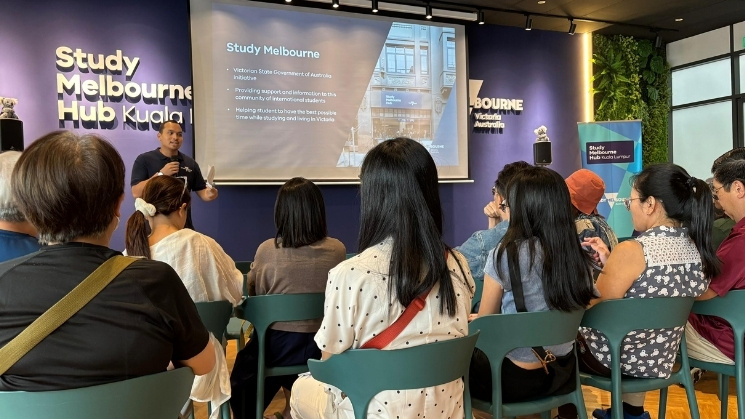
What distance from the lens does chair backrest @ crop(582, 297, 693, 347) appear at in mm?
2055

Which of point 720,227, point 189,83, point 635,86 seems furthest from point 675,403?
point 635,86

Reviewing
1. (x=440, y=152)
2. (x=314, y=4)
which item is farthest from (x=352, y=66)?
(x=440, y=152)

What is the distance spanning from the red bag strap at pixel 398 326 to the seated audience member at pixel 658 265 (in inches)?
37.3

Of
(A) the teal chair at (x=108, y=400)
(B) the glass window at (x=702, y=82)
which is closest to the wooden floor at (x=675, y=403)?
(A) the teal chair at (x=108, y=400)

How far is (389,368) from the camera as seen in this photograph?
4.96 feet

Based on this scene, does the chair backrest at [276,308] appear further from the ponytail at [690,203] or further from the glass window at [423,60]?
the glass window at [423,60]

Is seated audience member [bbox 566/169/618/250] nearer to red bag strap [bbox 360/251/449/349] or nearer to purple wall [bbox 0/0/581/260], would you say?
red bag strap [bbox 360/251/449/349]

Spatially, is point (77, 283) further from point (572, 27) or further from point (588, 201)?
point (572, 27)

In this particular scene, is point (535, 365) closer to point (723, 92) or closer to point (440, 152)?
point (440, 152)

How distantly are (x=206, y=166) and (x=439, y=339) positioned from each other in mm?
4455

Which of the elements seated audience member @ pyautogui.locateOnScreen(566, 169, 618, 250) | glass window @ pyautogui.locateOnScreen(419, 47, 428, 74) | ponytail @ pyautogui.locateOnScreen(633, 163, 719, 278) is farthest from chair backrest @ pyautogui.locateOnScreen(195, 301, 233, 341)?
glass window @ pyautogui.locateOnScreen(419, 47, 428, 74)

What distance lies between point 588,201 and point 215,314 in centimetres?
223

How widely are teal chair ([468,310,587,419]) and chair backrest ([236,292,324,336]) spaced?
2.54 feet

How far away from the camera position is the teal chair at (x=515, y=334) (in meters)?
1.85
